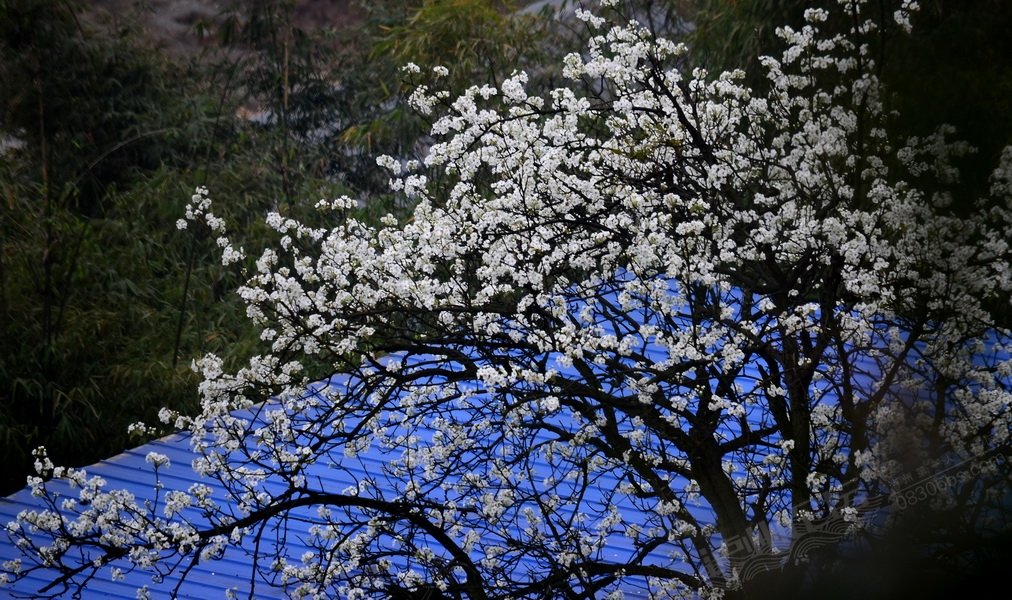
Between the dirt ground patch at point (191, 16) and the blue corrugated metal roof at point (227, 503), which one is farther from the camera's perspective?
the dirt ground patch at point (191, 16)

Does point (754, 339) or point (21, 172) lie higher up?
point (21, 172)

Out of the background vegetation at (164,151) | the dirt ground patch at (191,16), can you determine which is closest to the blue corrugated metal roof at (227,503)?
the background vegetation at (164,151)

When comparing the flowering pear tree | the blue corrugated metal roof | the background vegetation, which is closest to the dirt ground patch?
the background vegetation

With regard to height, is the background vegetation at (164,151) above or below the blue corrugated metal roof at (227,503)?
above

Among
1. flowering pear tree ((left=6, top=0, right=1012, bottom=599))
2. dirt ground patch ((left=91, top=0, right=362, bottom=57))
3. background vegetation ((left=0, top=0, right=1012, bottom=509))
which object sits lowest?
flowering pear tree ((left=6, top=0, right=1012, bottom=599))

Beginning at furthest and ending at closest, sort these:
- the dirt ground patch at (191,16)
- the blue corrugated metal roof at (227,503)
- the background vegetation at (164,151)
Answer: the dirt ground patch at (191,16), the background vegetation at (164,151), the blue corrugated metal roof at (227,503)

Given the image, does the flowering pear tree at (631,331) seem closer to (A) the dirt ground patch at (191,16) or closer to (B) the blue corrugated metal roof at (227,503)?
(B) the blue corrugated metal roof at (227,503)

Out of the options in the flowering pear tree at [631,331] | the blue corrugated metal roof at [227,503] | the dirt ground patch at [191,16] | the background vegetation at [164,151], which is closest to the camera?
the flowering pear tree at [631,331]

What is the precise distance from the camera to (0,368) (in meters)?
5.69

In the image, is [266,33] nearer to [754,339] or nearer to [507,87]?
[507,87]

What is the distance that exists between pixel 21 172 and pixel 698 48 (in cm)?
521

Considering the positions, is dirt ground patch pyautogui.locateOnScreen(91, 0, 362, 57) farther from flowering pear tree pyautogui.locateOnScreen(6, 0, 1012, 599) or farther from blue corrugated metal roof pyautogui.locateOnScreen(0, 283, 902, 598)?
flowering pear tree pyautogui.locateOnScreen(6, 0, 1012, 599)

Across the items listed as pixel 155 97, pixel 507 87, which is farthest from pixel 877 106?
pixel 155 97

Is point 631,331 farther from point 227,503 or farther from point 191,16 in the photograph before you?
point 191,16
